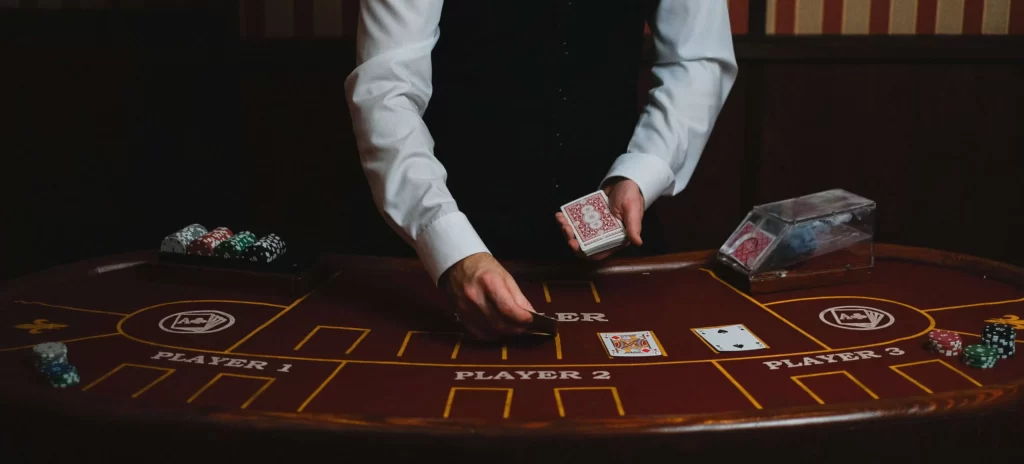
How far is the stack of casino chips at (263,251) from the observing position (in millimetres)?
1616

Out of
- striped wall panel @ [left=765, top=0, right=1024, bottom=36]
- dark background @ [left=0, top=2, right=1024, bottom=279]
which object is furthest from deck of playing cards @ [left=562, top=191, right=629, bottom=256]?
striped wall panel @ [left=765, top=0, right=1024, bottom=36]

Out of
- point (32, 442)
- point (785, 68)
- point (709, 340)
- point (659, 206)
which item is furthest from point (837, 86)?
point (32, 442)

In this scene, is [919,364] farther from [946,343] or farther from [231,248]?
[231,248]

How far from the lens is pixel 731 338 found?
1.34 m

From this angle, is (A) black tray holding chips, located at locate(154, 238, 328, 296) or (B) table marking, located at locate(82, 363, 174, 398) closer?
(B) table marking, located at locate(82, 363, 174, 398)

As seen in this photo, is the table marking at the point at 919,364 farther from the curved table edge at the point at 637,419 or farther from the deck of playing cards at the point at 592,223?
the deck of playing cards at the point at 592,223

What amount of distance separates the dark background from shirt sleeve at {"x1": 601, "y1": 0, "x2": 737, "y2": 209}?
4.38 ft

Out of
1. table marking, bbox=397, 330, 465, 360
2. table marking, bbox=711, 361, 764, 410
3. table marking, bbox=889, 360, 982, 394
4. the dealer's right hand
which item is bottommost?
table marking, bbox=397, 330, 465, 360

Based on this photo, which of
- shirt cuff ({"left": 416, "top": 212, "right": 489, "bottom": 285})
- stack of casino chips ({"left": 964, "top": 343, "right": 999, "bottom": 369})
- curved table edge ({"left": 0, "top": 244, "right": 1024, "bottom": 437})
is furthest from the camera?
shirt cuff ({"left": 416, "top": 212, "right": 489, "bottom": 285})

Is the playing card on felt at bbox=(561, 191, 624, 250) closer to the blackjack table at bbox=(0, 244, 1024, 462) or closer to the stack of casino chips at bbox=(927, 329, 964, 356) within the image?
the blackjack table at bbox=(0, 244, 1024, 462)

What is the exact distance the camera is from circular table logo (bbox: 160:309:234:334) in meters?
1.39

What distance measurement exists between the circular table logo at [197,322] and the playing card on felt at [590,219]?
0.62m

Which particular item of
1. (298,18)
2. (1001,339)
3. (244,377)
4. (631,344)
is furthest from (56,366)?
(298,18)

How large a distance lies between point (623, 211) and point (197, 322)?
2.58 feet
